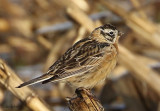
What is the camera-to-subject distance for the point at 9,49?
9.54 metres

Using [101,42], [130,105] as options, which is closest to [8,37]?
[130,105]

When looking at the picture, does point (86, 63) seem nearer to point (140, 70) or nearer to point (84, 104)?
point (84, 104)

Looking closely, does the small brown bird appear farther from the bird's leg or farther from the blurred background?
the blurred background

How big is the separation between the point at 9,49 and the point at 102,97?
8.38 ft

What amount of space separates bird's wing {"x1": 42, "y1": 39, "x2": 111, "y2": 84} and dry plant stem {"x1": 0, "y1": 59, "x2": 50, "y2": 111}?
31cm

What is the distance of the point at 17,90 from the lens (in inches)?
181

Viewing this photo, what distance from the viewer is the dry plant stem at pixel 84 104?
441 cm

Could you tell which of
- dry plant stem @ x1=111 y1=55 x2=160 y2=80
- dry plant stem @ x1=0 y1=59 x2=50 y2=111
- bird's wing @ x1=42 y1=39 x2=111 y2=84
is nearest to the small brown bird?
bird's wing @ x1=42 y1=39 x2=111 y2=84

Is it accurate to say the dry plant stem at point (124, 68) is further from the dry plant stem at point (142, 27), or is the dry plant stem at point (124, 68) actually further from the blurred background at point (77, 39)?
the dry plant stem at point (142, 27)

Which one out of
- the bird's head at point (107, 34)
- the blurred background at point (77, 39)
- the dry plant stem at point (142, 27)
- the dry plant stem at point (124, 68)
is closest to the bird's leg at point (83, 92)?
the bird's head at point (107, 34)

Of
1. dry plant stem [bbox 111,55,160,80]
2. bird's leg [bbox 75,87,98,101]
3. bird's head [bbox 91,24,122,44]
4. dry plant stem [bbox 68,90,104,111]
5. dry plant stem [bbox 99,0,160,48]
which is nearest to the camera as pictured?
dry plant stem [bbox 68,90,104,111]

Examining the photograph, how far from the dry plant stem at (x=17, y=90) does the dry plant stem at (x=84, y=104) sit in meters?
0.35

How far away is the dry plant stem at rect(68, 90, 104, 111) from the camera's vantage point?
174 inches

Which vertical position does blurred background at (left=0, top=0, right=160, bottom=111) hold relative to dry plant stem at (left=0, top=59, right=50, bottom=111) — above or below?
above
